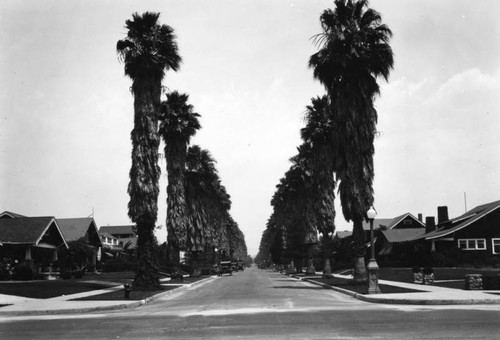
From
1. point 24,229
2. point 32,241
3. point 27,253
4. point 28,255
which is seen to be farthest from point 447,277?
point 24,229

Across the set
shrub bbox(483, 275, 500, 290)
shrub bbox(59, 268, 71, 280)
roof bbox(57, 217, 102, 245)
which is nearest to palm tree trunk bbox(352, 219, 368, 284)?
shrub bbox(483, 275, 500, 290)

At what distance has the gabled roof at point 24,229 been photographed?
50.8 m

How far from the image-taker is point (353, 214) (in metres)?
32.6

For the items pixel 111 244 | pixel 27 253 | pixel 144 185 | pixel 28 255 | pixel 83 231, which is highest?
pixel 144 185

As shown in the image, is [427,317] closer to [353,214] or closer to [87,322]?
[87,322]

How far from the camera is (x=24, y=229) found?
53000 mm

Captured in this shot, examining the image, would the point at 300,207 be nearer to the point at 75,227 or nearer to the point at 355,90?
the point at 75,227

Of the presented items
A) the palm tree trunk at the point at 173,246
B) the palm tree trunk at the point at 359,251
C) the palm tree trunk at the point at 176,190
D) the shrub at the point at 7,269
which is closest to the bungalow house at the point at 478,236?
the palm tree trunk at the point at 176,190

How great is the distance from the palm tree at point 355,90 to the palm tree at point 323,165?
40.8 feet

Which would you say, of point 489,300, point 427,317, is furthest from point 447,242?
point 427,317

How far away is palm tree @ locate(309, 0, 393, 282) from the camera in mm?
32594

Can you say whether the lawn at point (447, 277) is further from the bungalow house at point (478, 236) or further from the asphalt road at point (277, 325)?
the asphalt road at point (277, 325)

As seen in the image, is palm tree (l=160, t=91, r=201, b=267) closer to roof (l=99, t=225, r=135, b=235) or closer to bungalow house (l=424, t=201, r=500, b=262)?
bungalow house (l=424, t=201, r=500, b=262)

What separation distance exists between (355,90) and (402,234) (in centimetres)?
5037
